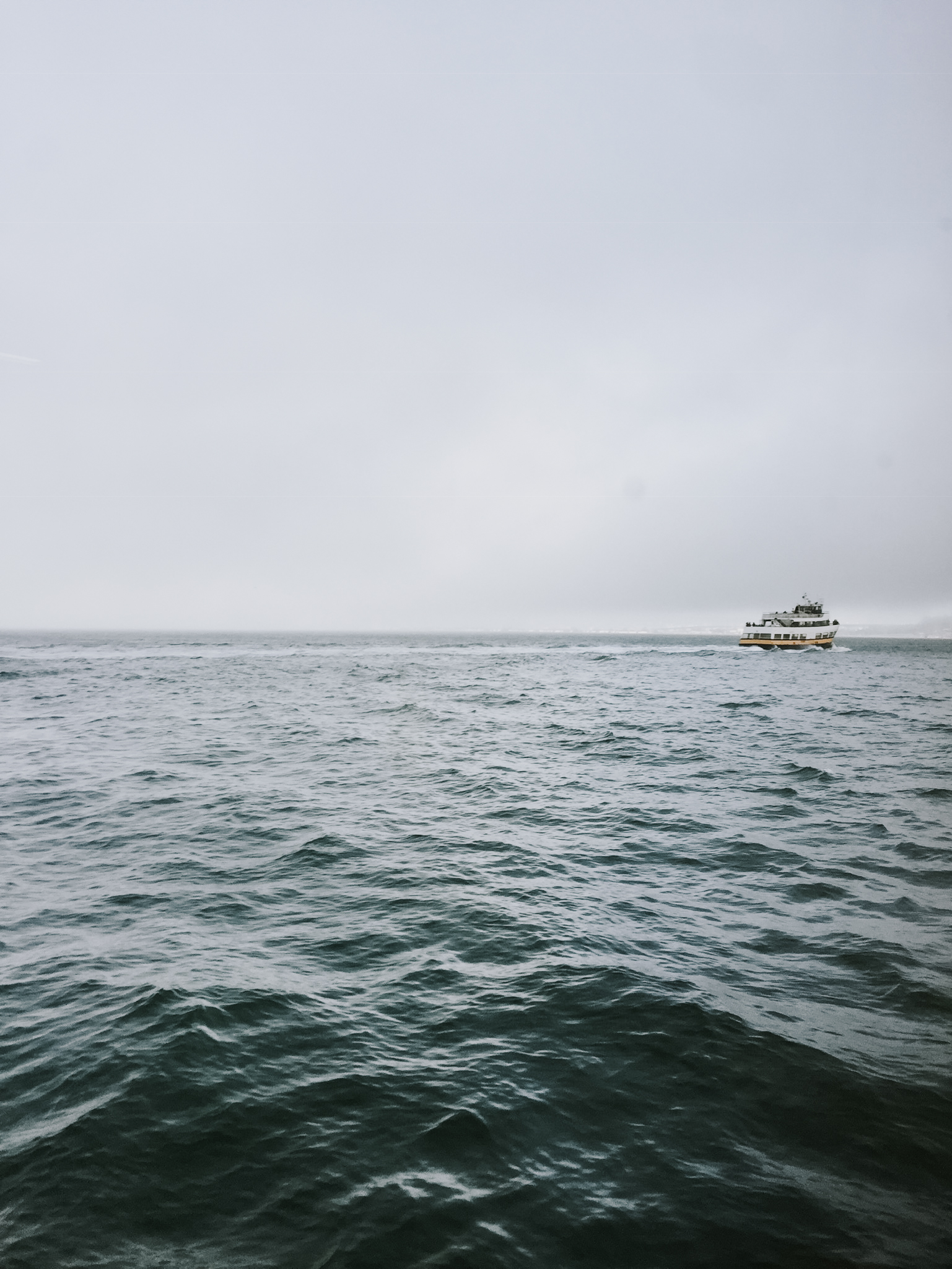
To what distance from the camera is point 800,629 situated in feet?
382

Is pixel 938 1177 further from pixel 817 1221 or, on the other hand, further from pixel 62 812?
pixel 62 812

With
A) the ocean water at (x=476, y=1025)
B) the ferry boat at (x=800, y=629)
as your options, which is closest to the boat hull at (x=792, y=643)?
the ferry boat at (x=800, y=629)

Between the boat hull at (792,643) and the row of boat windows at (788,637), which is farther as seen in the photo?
the boat hull at (792,643)

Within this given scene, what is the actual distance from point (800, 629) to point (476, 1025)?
12390cm

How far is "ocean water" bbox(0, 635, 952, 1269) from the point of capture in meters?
5.22

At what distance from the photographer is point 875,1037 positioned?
7656 mm

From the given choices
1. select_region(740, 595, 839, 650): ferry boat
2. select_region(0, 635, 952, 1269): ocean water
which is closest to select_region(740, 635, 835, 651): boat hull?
select_region(740, 595, 839, 650): ferry boat

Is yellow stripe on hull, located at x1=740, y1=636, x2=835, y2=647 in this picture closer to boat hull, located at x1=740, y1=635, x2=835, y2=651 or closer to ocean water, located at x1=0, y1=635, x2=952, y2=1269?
boat hull, located at x1=740, y1=635, x2=835, y2=651

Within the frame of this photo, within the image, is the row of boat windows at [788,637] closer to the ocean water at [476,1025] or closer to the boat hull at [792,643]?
the boat hull at [792,643]

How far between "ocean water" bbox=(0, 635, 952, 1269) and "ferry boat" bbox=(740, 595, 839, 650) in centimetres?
10568

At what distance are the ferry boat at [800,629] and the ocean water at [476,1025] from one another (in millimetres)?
105682

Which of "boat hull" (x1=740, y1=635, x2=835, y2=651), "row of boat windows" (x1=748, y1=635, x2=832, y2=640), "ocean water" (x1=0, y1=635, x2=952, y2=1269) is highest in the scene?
"row of boat windows" (x1=748, y1=635, x2=832, y2=640)

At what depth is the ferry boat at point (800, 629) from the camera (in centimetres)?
11625

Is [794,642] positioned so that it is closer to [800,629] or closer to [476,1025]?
[800,629]
